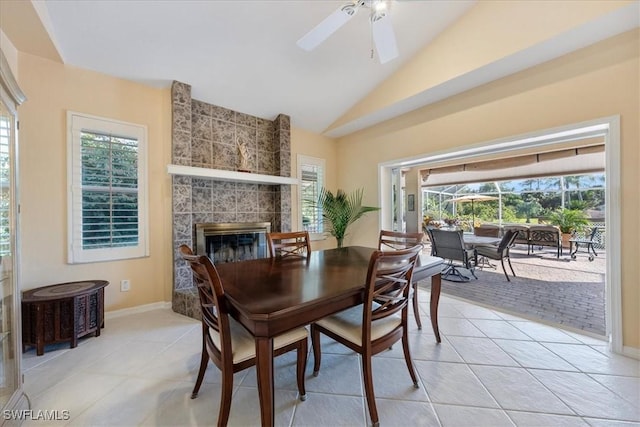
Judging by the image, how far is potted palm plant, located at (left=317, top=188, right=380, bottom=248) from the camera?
4.13 meters

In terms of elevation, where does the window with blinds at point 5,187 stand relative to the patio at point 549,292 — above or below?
above

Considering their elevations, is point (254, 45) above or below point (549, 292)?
above

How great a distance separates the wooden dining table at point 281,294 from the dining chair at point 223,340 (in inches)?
3.2

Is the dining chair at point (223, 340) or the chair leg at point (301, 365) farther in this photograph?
the chair leg at point (301, 365)

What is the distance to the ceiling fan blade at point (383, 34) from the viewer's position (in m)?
1.84

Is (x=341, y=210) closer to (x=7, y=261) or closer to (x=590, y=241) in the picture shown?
(x=7, y=261)

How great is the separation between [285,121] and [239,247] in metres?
2.09

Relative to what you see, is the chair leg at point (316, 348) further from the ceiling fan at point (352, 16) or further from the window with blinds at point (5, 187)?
the ceiling fan at point (352, 16)

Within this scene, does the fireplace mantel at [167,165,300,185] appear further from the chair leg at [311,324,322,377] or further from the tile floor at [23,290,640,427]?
the chair leg at [311,324,322,377]

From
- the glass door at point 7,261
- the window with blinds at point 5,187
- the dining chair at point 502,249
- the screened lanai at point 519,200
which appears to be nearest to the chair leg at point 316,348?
the glass door at point 7,261

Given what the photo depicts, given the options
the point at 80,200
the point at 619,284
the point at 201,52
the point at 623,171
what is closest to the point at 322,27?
the point at 201,52

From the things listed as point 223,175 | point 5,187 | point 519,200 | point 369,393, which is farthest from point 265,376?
point 519,200

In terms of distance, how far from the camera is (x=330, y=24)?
185cm

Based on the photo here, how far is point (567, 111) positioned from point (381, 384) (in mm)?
2846
